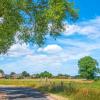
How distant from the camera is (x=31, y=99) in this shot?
3903cm

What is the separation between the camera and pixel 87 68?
17838 cm

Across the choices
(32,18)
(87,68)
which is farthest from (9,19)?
(87,68)

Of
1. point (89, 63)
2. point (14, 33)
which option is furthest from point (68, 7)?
point (89, 63)

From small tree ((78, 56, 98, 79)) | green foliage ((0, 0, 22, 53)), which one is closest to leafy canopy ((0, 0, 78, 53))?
green foliage ((0, 0, 22, 53))

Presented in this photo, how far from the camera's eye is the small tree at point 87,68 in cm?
17562

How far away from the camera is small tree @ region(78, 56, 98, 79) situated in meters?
176

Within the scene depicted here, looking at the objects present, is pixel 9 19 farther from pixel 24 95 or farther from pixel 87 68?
pixel 87 68

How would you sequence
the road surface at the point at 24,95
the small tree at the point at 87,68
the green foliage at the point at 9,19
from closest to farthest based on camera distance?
1. the green foliage at the point at 9,19
2. the road surface at the point at 24,95
3. the small tree at the point at 87,68

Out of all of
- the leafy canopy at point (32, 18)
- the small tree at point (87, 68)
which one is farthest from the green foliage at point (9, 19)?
the small tree at point (87, 68)

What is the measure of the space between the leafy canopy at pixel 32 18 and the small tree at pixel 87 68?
426 feet

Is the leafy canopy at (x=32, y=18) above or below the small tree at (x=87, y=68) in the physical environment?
below

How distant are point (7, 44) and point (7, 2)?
250 inches

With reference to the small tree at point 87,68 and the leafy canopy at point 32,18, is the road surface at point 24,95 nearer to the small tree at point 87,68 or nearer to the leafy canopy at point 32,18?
the leafy canopy at point 32,18

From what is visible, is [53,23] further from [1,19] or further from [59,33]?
[1,19]
